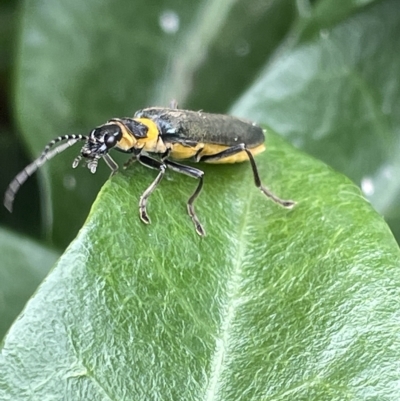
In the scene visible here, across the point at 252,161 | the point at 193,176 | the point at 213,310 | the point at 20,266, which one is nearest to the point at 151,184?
the point at 193,176

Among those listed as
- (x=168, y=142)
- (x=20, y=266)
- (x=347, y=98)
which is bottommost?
(x=20, y=266)

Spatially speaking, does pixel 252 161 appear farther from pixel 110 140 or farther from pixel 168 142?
pixel 110 140

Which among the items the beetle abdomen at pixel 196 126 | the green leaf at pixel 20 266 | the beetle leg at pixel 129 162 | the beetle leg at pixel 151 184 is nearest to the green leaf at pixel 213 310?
the beetle leg at pixel 151 184

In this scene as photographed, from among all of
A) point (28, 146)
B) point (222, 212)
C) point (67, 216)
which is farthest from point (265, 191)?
point (28, 146)

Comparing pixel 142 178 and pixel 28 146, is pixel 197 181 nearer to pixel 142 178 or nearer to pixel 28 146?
pixel 142 178

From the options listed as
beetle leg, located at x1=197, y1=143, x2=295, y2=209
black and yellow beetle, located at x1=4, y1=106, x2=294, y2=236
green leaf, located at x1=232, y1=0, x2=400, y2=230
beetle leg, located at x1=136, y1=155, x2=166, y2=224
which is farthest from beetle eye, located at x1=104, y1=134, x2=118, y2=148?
green leaf, located at x1=232, y1=0, x2=400, y2=230

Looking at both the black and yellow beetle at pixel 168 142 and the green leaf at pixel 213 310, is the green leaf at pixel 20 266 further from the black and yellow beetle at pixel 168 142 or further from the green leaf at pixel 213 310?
the green leaf at pixel 213 310
